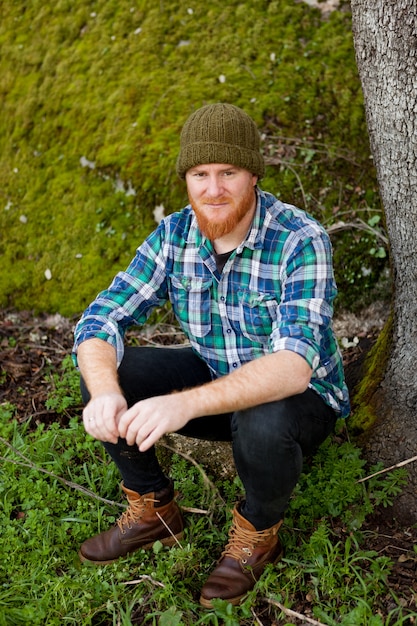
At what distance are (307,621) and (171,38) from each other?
161 inches

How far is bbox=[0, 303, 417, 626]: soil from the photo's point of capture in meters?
2.86

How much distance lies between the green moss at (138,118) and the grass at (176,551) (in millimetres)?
1459

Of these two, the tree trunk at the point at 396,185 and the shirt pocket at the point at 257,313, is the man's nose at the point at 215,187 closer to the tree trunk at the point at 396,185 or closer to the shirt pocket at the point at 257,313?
the shirt pocket at the point at 257,313

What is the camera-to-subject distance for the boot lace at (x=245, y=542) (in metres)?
2.88

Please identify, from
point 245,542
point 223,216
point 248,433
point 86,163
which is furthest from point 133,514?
point 86,163

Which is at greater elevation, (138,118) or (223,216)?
(223,216)

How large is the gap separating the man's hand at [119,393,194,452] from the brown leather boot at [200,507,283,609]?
0.66 m

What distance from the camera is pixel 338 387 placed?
9.98ft

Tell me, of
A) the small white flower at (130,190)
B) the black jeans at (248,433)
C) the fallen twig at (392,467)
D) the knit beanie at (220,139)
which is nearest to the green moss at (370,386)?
the fallen twig at (392,467)

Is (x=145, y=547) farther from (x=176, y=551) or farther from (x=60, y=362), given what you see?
(x=60, y=362)

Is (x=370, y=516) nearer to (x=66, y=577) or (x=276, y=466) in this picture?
(x=276, y=466)

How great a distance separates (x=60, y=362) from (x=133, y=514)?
5.30 ft

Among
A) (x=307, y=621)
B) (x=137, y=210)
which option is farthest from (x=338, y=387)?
(x=137, y=210)

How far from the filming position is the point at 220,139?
2797mm
